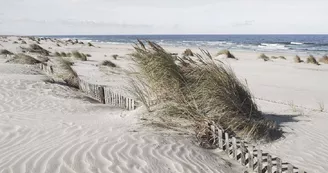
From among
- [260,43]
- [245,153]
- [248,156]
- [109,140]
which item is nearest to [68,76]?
[109,140]

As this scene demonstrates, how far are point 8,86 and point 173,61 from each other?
6833mm

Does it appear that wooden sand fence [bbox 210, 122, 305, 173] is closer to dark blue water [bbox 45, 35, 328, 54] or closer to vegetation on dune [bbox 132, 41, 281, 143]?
vegetation on dune [bbox 132, 41, 281, 143]

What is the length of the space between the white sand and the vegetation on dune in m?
0.66

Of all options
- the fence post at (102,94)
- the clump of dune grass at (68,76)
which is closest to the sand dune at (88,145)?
the fence post at (102,94)

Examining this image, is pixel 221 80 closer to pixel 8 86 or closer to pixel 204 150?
pixel 204 150

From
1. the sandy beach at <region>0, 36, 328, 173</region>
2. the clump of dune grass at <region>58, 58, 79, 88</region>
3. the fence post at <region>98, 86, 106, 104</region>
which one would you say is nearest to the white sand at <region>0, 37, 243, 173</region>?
the sandy beach at <region>0, 36, 328, 173</region>

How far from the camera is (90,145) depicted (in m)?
5.61

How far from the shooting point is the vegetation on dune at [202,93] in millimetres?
7012

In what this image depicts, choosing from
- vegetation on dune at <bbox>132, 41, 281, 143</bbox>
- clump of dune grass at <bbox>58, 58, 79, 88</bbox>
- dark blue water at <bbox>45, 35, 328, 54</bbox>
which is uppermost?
vegetation on dune at <bbox>132, 41, 281, 143</bbox>

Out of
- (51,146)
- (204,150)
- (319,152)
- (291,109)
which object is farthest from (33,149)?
(291,109)

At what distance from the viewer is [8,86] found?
12.1 metres

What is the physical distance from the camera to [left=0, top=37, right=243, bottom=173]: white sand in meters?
4.84

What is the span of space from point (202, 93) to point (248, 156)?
192cm

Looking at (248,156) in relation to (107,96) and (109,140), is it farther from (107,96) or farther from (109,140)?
(107,96)
